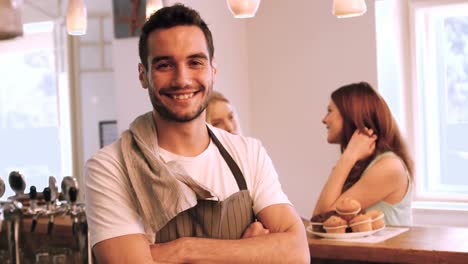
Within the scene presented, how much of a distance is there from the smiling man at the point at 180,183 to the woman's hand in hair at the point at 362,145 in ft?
5.20

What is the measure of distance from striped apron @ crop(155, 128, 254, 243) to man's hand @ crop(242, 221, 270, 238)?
0.02m

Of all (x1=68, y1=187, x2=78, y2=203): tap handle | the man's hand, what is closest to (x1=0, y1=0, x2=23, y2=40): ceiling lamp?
the man's hand

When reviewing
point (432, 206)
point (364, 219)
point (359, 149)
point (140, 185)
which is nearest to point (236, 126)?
point (359, 149)

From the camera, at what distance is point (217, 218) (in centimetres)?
190

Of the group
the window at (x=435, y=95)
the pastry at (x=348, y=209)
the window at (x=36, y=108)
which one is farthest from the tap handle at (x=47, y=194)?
the window at (x=435, y=95)

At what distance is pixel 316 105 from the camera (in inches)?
206

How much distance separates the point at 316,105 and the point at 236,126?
148cm

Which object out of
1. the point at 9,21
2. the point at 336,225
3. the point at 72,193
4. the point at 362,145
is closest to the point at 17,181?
the point at 72,193

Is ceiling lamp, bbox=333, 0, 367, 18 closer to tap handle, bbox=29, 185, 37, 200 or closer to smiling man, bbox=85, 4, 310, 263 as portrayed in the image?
smiling man, bbox=85, 4, 310, 263

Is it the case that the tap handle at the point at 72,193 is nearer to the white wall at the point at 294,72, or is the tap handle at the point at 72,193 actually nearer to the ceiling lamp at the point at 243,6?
the ceiling lamp at the point at 243,6

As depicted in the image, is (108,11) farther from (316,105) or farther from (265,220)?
(265,220)

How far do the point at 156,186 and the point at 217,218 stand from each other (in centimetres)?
20

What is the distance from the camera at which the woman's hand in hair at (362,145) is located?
350 cm

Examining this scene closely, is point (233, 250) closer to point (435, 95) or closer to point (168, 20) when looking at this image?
point (168, 20)
